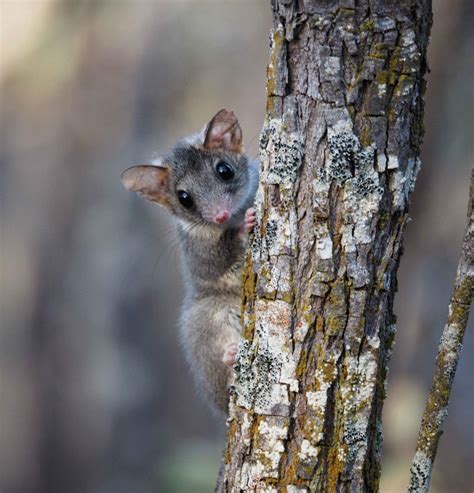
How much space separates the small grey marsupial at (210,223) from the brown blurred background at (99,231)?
4.65 m

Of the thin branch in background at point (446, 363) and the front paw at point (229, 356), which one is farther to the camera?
the front paw at point (229, 356)

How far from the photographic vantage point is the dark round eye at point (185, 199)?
4.88 metres

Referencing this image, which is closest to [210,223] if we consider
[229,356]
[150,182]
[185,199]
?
[185,199]

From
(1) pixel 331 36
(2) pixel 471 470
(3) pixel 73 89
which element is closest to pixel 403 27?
(1) pixel 331 36

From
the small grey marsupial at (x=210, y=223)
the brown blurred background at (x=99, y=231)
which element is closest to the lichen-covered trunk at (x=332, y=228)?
the small grey marsupial at (x=210, y=223)

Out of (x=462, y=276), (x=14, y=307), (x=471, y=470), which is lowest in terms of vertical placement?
(x=462, y=276)

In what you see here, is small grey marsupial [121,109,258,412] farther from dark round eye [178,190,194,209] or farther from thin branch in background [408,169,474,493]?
thin branch in background [408,169,474,493]

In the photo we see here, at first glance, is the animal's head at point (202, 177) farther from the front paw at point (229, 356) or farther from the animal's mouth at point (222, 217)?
the front paw at point (229, 356)

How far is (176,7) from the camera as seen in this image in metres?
10.7

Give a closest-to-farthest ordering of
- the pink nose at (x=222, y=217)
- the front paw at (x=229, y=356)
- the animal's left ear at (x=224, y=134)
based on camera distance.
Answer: the front paw at (x=229, y=356) < the pink nose at (x=222, y=217) < the animal's left ear at (x=224, y=134)

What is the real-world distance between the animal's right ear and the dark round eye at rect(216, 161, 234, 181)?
34 centimetres

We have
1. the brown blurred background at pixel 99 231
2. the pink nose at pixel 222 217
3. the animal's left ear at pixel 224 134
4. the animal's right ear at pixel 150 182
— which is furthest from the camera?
the brown blurred background at pixel 99 231

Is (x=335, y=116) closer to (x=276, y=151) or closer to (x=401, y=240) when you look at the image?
(x=276, y=151)

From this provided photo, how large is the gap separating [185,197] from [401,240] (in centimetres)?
237
